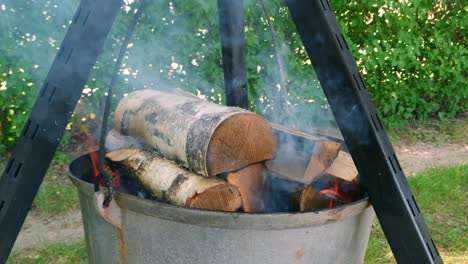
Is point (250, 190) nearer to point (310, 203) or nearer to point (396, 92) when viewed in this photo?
point (310, 203)

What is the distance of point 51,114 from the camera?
1.52m

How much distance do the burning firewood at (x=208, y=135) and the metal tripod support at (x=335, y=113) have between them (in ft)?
0.88

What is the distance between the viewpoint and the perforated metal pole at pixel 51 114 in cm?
150

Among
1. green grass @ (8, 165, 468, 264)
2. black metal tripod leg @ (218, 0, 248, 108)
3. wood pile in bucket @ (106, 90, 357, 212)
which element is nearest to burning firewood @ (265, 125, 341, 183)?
wood pile in bucket @ (106, 90, 357, 212)

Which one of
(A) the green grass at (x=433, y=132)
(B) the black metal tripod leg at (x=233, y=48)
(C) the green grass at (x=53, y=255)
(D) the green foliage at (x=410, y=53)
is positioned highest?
(B) the black metal tripod leg at (x=233, y=48)

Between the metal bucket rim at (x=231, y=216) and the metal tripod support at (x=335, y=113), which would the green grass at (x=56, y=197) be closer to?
the metal tripod support at (x=335, y=113)

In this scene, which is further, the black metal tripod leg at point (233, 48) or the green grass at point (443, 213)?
the green grass at point (443, 213)

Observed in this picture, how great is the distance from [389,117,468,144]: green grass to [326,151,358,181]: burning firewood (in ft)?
10.2

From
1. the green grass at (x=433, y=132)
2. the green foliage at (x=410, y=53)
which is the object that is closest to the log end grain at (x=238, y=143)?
the green foliage at (x=410, y=53)

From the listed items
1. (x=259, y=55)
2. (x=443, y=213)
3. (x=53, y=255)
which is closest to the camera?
(x=53, y=255)

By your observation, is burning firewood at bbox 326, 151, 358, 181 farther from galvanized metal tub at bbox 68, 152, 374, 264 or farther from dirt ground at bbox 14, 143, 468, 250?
dirt ground at bbox 14, 143, 468, 250

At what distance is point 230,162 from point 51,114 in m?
0.55

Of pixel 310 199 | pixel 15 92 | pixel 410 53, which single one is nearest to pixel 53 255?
pixel 15 92

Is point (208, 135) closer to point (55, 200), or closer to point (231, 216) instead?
point (231, 216)
